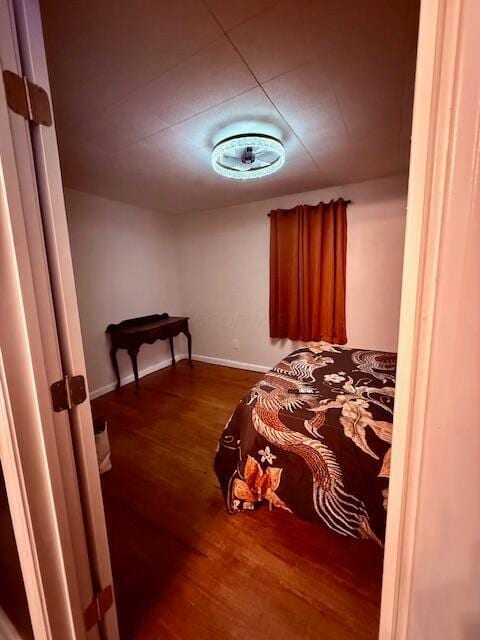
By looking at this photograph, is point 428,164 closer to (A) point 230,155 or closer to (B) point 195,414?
(A) point 230,155

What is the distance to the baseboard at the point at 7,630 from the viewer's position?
924 mm

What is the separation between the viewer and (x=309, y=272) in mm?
3115

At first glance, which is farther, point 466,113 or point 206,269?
point 206,269

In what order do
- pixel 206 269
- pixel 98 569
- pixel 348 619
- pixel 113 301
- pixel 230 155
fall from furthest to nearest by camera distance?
pixel 206 269, pixel 113 301, pixel 230 155, pixel 348 619, pixel 98 569

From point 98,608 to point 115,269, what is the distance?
2.98 metres

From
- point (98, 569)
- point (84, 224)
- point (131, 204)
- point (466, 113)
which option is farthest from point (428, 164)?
point (131, 204)

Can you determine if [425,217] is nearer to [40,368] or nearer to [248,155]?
[40,368]

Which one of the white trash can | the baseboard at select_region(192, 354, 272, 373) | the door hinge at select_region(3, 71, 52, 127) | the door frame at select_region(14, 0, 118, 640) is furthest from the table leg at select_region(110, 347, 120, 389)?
the door hinge at select_region(3, 71, 52, 127)

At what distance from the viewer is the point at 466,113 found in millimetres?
331

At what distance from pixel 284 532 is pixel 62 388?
140 centimetres

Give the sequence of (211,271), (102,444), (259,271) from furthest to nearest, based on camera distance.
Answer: (211,271)
(259,271)
(102,444)

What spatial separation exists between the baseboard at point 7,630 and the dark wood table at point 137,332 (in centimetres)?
224

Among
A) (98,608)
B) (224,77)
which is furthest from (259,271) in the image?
(98,608)

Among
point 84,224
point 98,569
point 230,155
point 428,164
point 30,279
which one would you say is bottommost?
point 98,569
